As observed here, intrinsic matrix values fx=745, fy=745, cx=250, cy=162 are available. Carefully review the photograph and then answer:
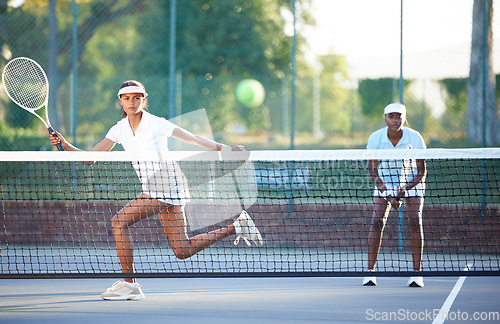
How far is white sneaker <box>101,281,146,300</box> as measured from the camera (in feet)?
18.4

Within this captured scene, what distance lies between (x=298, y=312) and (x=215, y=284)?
4.81 ft

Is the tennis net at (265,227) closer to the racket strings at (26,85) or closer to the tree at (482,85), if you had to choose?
the tree at (482,85)

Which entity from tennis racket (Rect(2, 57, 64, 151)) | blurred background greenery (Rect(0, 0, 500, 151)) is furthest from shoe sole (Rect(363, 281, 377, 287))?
blurred background greenery (Rect(0, 0, 500, 151))

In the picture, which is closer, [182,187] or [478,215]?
[182,187]

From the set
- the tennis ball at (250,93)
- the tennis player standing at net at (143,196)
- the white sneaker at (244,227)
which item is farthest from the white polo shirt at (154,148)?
the tennis ball at (250,93)

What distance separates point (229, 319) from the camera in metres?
4.94

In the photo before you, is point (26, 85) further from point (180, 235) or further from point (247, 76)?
point (247, 76)

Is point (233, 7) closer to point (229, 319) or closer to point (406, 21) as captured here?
point (406, 21)

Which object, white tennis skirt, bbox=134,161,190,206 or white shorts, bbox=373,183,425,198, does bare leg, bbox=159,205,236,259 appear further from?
white shorts, bbox=373,183,425,198

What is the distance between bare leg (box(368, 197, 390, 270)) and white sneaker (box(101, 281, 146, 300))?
1.99 metres

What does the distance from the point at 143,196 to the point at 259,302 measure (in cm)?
118

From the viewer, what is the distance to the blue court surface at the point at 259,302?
16.3 ft

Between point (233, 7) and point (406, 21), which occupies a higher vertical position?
point (233, 7)

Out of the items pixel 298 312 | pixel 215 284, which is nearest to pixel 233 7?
pixel 215 284
